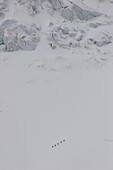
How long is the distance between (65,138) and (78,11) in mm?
27244

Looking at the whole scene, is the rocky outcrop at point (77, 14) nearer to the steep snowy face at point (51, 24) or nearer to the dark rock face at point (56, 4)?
the steep snowy face at point (51, 24)

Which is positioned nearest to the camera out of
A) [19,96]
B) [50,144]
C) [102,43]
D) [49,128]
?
[50,144]

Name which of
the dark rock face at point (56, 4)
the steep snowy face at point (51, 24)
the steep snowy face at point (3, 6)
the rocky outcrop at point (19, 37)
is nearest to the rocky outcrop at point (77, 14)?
the steep snowy face at point (51, 24)

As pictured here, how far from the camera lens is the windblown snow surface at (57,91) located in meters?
25.1

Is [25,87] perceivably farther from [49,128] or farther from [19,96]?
[49,128]

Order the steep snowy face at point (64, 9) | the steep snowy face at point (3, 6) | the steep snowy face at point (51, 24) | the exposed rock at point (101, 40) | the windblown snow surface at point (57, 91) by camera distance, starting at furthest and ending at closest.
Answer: the steep snowy face at point (3, 6) → the steep snowy face at point (64, 9) → the exposed rock at point (101, 40) → the steep snowy face at point (51, 24) → the windblown snow surface at point (57, 91)

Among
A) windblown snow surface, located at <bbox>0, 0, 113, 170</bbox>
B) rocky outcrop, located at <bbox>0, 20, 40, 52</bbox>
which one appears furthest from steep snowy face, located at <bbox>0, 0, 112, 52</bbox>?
windblown snow surface, located at <bbox>0, 0, 113, 170</bbox>

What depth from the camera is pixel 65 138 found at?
27344 millimetres

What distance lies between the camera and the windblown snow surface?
25.1 m

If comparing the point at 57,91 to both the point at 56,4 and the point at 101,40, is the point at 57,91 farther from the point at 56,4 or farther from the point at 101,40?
the point at 56,4

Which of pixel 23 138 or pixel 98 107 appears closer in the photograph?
pixel 23 138

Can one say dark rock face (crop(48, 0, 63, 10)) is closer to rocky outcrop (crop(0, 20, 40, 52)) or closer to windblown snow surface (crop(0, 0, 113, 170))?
windblown snow surface (crop(0, 0, 113, 170))

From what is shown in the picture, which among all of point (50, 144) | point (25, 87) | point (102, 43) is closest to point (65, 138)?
point (50, 144)

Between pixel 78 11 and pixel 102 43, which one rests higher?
pixel 78 11
